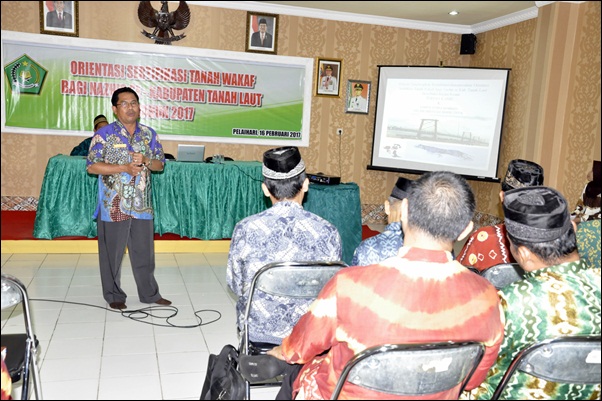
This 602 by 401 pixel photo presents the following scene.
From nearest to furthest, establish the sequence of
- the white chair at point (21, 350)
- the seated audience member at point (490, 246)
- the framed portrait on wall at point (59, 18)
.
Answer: the white chair at point (21, 350), the seated audience member at point (490, 246), the framed portrait on wall at point (59, 18)

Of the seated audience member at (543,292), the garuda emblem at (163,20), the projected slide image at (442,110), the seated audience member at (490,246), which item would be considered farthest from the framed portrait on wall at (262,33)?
the seated audience member at (543,292)

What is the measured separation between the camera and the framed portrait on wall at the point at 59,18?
6.09m

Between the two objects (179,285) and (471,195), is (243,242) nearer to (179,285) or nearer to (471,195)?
(471,195)

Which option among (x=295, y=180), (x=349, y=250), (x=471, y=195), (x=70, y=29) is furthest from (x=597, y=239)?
(x=70, y=29)

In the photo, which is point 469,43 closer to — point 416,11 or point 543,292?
point 416,11

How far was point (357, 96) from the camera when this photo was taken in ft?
23.9

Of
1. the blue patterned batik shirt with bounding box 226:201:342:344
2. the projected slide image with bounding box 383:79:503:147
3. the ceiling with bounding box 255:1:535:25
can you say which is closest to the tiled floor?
the blue patterned batik shirt with bounding box 226:201:342:344

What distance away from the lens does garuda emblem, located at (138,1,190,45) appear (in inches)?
245

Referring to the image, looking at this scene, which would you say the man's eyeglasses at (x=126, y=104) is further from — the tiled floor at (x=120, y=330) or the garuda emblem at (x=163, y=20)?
the garuda emblem at (x=163, y=20)

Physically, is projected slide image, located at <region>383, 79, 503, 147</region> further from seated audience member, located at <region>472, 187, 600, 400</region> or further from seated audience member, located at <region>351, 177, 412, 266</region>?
seated audience member, located at <region>472, 187, 600, 400</region>

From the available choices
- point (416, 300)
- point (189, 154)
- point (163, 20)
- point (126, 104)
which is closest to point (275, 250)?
point (416, 300)

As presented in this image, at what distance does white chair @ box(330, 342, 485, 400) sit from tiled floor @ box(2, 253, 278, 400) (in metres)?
1.42

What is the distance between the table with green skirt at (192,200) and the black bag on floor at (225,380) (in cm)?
297

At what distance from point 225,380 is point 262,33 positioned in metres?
5.72
